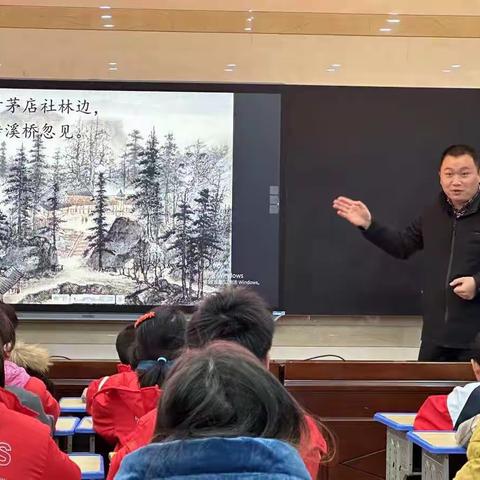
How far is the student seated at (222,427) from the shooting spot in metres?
0.99

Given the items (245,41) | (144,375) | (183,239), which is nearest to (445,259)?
(183,239)

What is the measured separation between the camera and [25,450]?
167 centimetres

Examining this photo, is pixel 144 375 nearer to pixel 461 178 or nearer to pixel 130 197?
pixel 461 178

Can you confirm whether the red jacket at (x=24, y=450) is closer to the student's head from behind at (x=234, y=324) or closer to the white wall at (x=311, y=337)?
the student's head from behind at (x=234, y=324)

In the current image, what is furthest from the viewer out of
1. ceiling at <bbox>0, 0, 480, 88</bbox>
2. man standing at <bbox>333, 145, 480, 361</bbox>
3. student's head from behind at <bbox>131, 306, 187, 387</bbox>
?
ceiling at <bbox>0, 0, 480, 88</bbox>

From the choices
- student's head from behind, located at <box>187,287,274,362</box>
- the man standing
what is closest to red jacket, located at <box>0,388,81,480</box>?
student's head from behind, located at <box>187,287,274,362</box>

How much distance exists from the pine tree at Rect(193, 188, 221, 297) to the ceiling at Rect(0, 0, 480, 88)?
783 mm

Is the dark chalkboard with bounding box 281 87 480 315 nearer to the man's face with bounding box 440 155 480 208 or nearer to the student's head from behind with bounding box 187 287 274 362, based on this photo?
the man's face with bounding box 440 155 480 208

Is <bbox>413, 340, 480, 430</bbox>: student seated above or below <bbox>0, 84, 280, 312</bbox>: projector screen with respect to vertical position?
below

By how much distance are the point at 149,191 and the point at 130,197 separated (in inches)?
4.9

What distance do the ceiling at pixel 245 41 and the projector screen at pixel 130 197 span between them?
21 centimetres

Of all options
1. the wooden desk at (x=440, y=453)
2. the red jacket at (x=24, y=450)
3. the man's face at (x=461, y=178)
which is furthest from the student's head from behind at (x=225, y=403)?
the man's face at (x=461, y=178)

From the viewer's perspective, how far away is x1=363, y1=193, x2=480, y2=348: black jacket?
12.8 ft

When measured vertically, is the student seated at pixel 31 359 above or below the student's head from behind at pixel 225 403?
below
